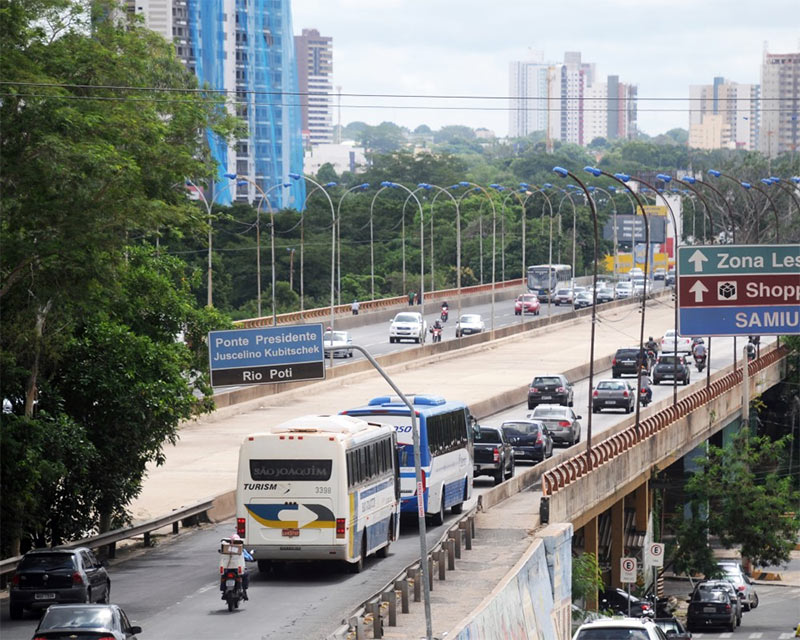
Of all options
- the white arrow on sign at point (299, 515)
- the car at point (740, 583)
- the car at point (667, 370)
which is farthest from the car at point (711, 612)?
the white arrow on sign at point (299, 515)

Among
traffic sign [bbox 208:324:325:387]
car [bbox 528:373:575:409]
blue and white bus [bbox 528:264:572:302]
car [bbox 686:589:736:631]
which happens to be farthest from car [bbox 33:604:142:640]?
blue and white bus [bbox 528:264:572:302]

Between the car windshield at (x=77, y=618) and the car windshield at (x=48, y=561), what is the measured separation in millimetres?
4929

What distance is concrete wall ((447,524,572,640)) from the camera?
2644 cm

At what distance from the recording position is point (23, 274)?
98.4ft

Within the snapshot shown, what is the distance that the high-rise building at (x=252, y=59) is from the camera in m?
175

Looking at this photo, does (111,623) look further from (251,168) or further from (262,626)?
(251,168)

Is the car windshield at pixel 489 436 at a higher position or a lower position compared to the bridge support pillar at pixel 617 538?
higher

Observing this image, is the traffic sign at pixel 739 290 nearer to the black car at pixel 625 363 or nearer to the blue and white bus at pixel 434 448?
the blue and white bus at pixel 434 448

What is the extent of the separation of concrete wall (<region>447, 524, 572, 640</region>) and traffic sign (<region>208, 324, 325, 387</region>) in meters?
6.12

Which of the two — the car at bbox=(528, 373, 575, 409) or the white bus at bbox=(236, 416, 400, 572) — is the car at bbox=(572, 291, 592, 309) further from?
the white bus at bbox=(236, 416, 400, 572)

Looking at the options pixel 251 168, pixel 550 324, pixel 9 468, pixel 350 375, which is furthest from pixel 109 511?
pixel 251 168

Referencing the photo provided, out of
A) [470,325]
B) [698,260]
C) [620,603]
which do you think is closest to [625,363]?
[470,325]

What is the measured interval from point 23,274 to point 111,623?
999 centimetres

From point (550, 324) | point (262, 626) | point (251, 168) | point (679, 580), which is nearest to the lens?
point (262, 626)
